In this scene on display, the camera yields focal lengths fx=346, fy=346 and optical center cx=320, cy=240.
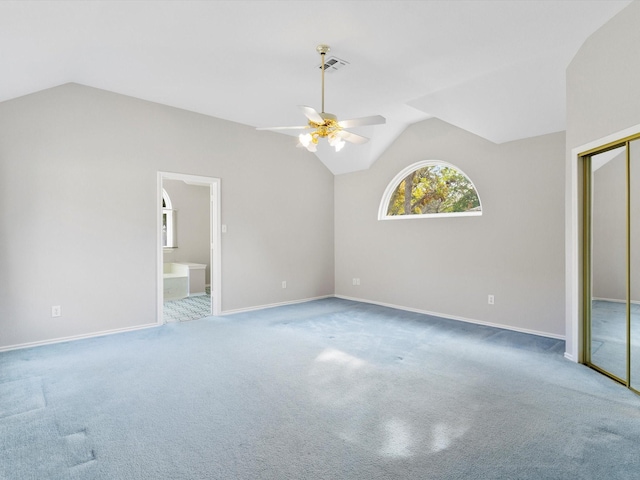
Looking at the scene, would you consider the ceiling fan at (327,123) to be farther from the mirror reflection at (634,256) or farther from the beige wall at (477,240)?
the beige wall at (477,240)

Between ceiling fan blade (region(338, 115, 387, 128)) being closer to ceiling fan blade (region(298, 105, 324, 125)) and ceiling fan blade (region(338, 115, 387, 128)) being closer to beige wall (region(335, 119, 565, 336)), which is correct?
ceiling fan blade (region(298, 105, 324, 125))

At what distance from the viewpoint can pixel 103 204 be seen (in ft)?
13.5

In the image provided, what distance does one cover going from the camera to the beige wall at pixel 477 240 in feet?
13.4

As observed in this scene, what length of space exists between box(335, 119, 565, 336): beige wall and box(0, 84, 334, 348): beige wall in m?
1.78

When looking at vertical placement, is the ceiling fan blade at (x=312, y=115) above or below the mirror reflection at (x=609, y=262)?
above

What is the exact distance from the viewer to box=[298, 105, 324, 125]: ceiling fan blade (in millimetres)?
2848

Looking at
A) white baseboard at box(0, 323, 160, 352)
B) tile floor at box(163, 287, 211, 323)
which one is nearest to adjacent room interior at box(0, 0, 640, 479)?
white baseboard at box(0, 323, 160, 352)

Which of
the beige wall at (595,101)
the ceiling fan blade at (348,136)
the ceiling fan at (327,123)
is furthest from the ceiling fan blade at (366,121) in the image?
the beige wall at (595,101)

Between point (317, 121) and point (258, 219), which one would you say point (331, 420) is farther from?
point (258, 219)

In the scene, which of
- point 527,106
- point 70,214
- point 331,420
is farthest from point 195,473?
point 527,106

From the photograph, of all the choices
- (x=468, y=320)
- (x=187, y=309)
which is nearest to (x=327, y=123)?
(x=468, y=320)

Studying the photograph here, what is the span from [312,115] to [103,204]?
2840mm

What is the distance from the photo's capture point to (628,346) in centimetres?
276

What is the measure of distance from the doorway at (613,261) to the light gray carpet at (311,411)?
26 cm
